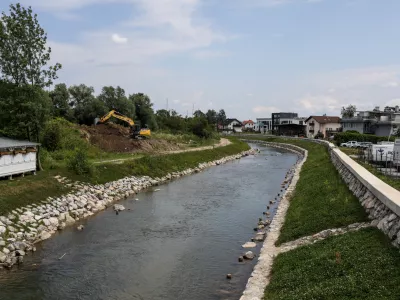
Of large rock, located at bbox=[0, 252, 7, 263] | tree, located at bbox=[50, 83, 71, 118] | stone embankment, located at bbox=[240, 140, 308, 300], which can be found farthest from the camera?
tree, located at bbox=[50, 83, 71, 118]

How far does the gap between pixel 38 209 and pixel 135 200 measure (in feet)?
28.5

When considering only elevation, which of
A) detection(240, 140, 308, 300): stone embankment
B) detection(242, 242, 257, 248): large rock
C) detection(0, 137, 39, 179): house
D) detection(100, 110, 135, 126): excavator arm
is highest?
detection(100, 110, 135, 126): excavator arm

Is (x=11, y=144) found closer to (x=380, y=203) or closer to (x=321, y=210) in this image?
(x=321, y=210)

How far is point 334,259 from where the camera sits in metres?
11.9

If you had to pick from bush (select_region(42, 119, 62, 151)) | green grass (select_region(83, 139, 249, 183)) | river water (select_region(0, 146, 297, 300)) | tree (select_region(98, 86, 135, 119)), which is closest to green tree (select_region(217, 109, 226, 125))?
tree (select_region(98, 86, 135, 119))

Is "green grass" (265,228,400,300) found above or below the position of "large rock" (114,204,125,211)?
above

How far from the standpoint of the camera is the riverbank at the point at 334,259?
976 centimetres

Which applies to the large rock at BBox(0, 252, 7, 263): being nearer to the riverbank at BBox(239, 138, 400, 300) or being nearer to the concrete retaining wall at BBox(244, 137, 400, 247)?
the riverbank at BBox(239, 138, 400, 300)

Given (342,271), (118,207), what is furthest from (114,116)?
(342,271)

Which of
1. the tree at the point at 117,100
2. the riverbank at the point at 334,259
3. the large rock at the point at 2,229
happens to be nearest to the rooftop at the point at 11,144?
the large rock at the point at 2,229

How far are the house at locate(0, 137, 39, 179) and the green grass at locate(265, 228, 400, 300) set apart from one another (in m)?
18.2

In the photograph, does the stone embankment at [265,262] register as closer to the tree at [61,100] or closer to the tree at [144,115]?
the tree at [61,100]

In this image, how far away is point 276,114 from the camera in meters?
162

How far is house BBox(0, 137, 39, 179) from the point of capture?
23188mm
